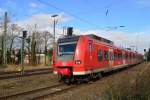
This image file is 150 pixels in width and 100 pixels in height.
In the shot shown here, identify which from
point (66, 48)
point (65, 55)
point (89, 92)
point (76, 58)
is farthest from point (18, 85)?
point (89, 92)

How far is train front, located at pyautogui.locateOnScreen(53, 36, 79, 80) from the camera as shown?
1689cm

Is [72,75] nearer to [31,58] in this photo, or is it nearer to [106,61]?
[106,61]

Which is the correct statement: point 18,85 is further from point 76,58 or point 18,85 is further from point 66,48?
point 76,58

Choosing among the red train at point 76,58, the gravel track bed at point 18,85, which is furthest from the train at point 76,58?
the gravel track bed at point 18,85

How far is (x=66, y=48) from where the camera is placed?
17438 millimetres

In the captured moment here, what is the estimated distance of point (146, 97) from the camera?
8.62m

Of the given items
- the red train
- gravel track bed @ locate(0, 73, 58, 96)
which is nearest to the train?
the red train

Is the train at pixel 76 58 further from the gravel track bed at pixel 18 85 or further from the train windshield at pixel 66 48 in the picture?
the gravel track bed at pixel 18 85

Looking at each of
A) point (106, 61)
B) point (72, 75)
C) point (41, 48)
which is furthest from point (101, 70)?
point (41, 48)

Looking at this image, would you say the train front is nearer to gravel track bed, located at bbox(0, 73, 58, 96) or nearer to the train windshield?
the train windshield

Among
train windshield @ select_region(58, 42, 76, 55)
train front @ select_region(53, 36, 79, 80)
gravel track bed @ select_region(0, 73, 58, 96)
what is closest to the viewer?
gravel track bed @ select_region(0, 73, 58, 96)

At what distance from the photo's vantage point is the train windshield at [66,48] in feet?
56.3

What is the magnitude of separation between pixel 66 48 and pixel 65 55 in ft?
1.51

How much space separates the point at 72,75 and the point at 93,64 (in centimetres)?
174
